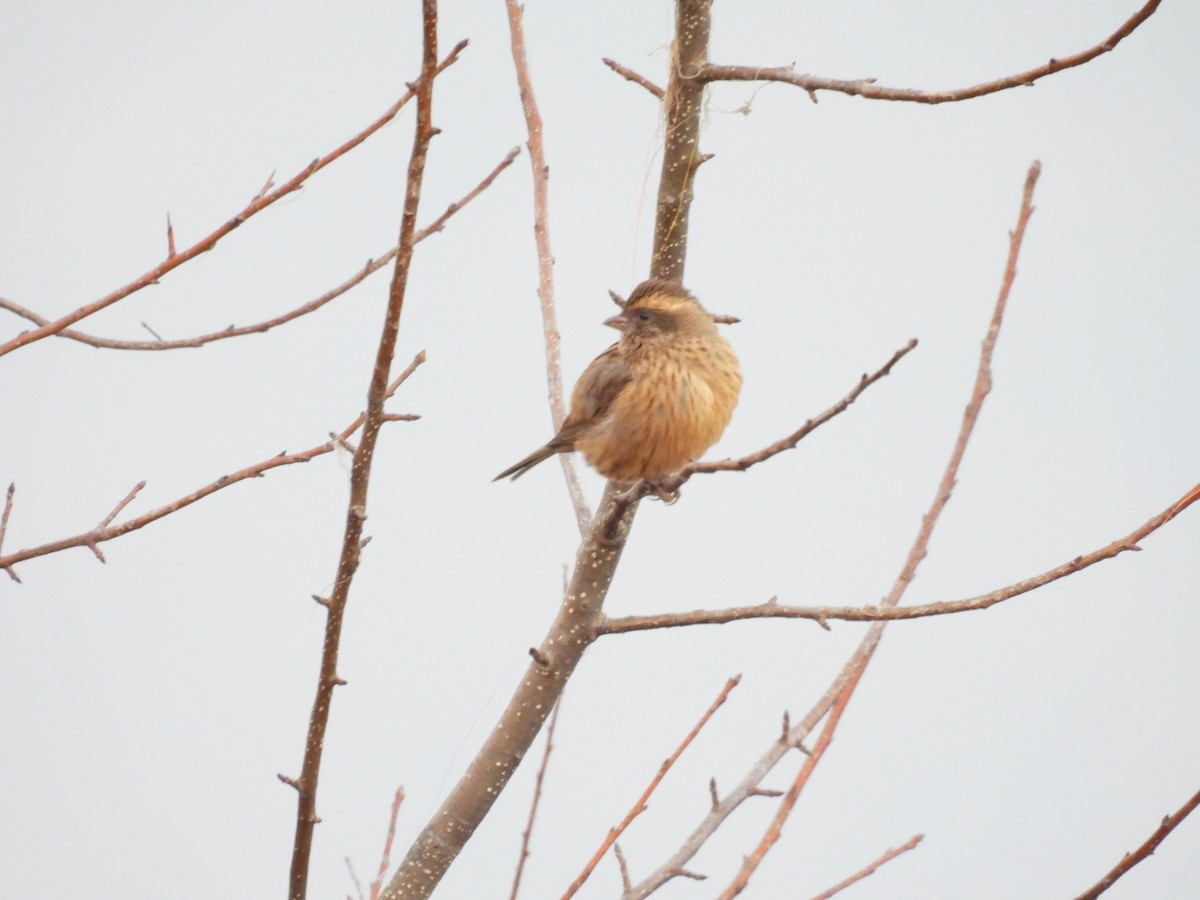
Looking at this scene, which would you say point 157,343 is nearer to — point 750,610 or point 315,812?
point 315,812

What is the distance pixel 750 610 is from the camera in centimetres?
198

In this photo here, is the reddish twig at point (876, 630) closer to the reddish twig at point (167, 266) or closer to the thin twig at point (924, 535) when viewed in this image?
the thin twig at point (924, 535)

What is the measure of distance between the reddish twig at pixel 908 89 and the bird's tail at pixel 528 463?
3.19 ft

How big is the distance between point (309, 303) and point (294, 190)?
338 millimetres

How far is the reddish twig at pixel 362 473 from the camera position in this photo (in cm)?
151

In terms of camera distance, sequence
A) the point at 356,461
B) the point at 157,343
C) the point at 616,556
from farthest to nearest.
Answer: the point at 616,556
the point at 157,343
the point at 356,461

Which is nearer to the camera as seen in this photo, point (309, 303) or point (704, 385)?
point (309, 303)

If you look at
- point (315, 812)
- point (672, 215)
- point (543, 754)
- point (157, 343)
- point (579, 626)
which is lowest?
point (315, 812)

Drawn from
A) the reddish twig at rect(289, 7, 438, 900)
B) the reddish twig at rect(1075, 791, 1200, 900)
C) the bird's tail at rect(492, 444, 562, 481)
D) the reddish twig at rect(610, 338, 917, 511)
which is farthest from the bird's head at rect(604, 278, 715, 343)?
the reddish twig at rect(1075, 791, 1200, 900)

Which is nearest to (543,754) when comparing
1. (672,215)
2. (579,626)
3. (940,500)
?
(579,626)

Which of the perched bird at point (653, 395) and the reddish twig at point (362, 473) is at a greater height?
the perched bird at point (653, 395)

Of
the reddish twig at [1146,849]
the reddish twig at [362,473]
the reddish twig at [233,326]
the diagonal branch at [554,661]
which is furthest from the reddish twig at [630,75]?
the reddish twig at [1146,849]

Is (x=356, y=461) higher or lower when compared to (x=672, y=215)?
lower

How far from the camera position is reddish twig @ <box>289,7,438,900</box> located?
151 cm
